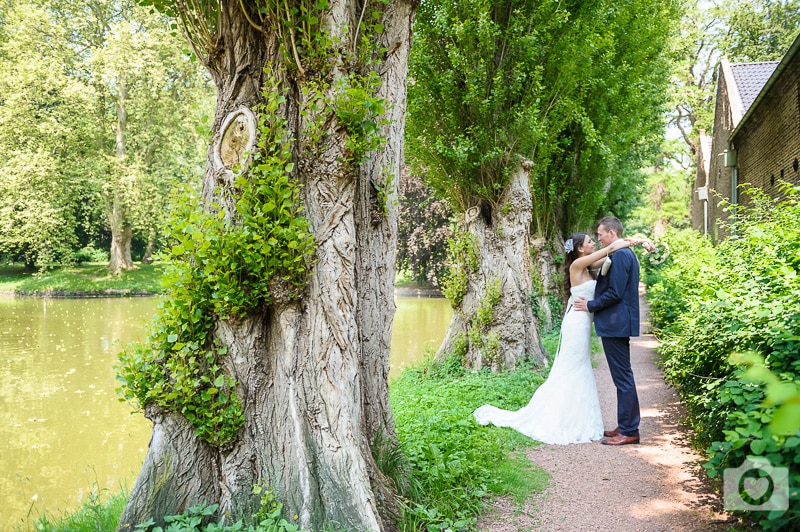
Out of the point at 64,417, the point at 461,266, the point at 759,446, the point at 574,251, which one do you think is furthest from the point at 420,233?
the point at 759,446

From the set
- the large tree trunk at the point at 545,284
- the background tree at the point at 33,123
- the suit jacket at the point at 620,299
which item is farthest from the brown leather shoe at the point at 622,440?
the background tree at the point at 33,123

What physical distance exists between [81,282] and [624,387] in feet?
104

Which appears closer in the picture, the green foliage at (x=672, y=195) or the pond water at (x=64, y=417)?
the pond water at (x=64, y=417)

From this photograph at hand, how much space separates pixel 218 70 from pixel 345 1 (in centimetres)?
108

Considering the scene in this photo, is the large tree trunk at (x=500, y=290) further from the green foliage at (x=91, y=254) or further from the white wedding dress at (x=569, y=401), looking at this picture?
the green foliage at (x=91, y=254)

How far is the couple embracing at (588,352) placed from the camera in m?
5.97

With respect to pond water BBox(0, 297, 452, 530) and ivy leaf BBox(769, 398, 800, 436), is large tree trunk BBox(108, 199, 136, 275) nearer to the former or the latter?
pond water BBox(0, 297, 452, 530)

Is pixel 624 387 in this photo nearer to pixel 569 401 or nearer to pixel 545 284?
pixel 569 401

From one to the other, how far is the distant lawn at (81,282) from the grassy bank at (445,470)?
2439cm

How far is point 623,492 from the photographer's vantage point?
462 centimetres

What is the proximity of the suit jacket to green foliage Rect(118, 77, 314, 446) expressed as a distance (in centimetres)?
370

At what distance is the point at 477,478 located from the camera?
4.62 m

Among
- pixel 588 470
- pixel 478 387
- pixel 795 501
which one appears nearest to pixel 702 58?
pixel 478 387

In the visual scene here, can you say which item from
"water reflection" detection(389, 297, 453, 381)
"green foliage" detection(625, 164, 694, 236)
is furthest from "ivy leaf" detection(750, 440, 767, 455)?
"green foliage" detection(625, 164, 694, 236)
